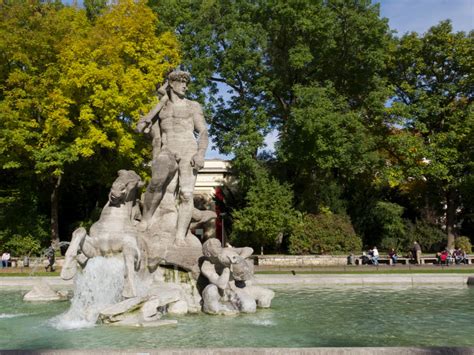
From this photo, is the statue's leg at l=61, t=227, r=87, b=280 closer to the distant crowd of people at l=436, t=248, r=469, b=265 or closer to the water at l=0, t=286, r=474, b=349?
the water at l=0, t=286, r=474, b=349

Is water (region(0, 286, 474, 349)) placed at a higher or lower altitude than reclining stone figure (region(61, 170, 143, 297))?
lower

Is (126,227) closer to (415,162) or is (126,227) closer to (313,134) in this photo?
(313,134)

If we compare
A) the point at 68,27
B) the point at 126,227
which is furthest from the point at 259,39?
the point at 126,227

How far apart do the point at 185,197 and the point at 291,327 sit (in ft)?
13.3

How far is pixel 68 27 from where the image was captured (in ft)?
92.9

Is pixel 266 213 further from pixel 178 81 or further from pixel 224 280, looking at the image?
pixel 224 280

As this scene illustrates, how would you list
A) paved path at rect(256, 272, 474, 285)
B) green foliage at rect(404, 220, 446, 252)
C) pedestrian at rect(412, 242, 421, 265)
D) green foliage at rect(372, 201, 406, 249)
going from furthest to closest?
green foliage at rect(404, 220, 446, 252) < green foliage at rect(372, 201, 406, 249) < pedestrian at rect(412, 242, 421, 265) < paved path at rect(256, 272, 474, 285)

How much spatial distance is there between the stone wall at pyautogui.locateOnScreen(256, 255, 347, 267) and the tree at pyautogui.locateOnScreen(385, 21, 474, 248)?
640cm

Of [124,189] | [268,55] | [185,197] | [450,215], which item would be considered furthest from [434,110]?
[124,189]

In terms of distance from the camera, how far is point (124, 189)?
10.2m

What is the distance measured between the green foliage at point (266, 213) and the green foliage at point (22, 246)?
11.2 meters

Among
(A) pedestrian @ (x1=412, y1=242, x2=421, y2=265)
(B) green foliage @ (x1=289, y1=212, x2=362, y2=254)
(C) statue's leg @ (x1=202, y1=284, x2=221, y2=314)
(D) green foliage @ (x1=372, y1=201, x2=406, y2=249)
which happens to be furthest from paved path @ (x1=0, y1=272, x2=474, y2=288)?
(D) green foliage @ (x1=372, y1=201, x2=406, y2=249)

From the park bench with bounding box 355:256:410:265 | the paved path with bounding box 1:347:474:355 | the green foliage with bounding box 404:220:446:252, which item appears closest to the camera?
the paved path with bounding box 1:347:474:355

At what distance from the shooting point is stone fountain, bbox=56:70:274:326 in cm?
945
